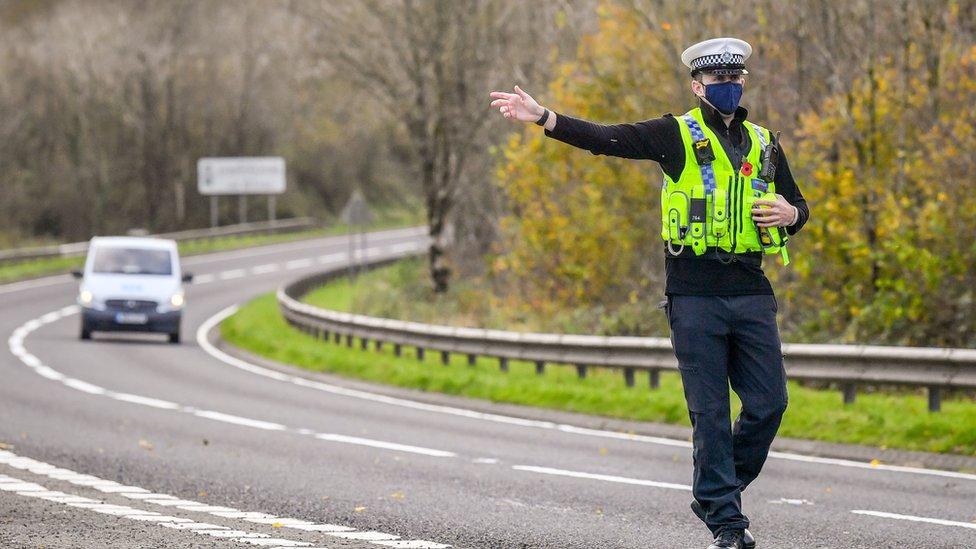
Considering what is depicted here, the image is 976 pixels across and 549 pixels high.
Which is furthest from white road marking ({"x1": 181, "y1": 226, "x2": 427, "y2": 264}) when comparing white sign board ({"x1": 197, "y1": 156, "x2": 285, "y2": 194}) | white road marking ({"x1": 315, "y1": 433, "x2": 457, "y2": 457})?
white road marking ({"x1": 315, "y1": 433, "x2": 457, "y2": 457})

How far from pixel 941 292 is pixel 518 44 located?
67.5 feet

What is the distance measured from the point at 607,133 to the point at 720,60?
0.56 metres

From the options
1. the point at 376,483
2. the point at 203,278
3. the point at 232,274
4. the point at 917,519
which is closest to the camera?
the point at 917,519

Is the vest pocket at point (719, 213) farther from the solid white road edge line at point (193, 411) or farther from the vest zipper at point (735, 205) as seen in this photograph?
the solid white road edge line at point (193, 411)

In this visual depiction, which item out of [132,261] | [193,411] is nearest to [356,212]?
[132,261]

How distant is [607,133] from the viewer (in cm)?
680

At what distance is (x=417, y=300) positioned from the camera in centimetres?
3956

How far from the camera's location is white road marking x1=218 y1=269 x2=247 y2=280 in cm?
5397

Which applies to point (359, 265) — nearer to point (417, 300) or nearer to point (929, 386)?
point (417, 300)

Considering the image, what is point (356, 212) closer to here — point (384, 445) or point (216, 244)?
point (384, 445)

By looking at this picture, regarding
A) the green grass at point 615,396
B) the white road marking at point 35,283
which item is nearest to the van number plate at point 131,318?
the green grass at point 615,396

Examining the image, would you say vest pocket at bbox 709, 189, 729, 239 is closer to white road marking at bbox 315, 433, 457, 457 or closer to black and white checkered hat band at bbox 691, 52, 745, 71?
black and white checkered hat band at bbox 691, 52, 745, 71

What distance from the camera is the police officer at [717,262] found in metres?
6.84

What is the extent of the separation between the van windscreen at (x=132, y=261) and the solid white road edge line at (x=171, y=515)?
20901 mm
